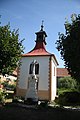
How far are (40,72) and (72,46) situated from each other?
14.6 metres

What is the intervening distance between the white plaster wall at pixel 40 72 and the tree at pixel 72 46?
1180cm

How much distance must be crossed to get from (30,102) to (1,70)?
462cm

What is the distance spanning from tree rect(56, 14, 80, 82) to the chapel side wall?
466 inches

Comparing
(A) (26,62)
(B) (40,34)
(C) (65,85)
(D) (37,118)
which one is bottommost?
(D) (37,118)

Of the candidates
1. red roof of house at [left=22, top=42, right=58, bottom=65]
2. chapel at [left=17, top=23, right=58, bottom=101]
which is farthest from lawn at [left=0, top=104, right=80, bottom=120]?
red roof of house at [left=22, top=42, right=58, bottom=65]

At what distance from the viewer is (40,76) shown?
91.2 feet

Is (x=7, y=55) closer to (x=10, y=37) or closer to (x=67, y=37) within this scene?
(x=10, y=37)

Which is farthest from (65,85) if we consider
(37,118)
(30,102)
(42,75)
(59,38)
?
(37,118)

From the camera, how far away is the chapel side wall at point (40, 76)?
1070 inches

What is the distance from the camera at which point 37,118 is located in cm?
1016

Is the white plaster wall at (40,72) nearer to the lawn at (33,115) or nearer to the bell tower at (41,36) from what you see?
the bell tower at (41,36)

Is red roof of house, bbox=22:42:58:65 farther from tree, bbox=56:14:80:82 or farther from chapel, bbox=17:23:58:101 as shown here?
tree, bbox=56:14:80:82

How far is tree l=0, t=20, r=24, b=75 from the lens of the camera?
17.7 metres

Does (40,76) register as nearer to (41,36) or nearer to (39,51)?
(39,51)
